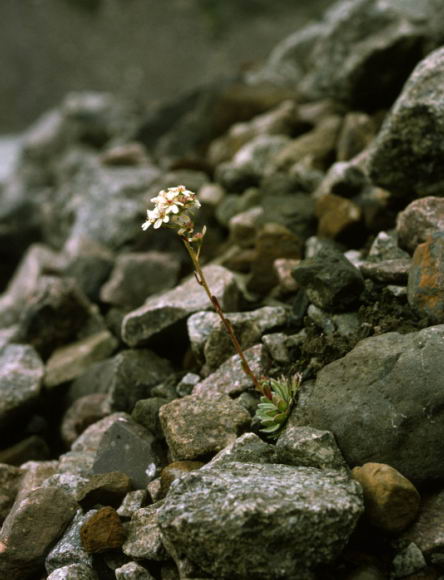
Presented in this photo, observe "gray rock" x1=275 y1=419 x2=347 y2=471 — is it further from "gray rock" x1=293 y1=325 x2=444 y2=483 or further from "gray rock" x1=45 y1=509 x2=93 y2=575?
"gray rock" x1=45 y1=509 x2=93 y2=575

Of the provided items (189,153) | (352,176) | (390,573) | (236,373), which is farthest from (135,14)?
(390,573)

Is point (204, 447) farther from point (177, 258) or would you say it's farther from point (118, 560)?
point (177, 258)

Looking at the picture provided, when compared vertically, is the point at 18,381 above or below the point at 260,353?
above

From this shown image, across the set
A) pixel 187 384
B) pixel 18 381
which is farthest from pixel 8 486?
pixel 187 384

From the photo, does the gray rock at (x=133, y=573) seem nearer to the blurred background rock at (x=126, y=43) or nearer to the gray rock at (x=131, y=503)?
the gray rock at (x=131, y=503)

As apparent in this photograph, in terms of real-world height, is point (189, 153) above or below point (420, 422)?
above

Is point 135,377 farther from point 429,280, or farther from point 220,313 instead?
point 429,280

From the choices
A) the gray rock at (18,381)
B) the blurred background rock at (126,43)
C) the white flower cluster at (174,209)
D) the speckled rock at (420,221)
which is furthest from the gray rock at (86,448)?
the blurred background rock at (126,43)
